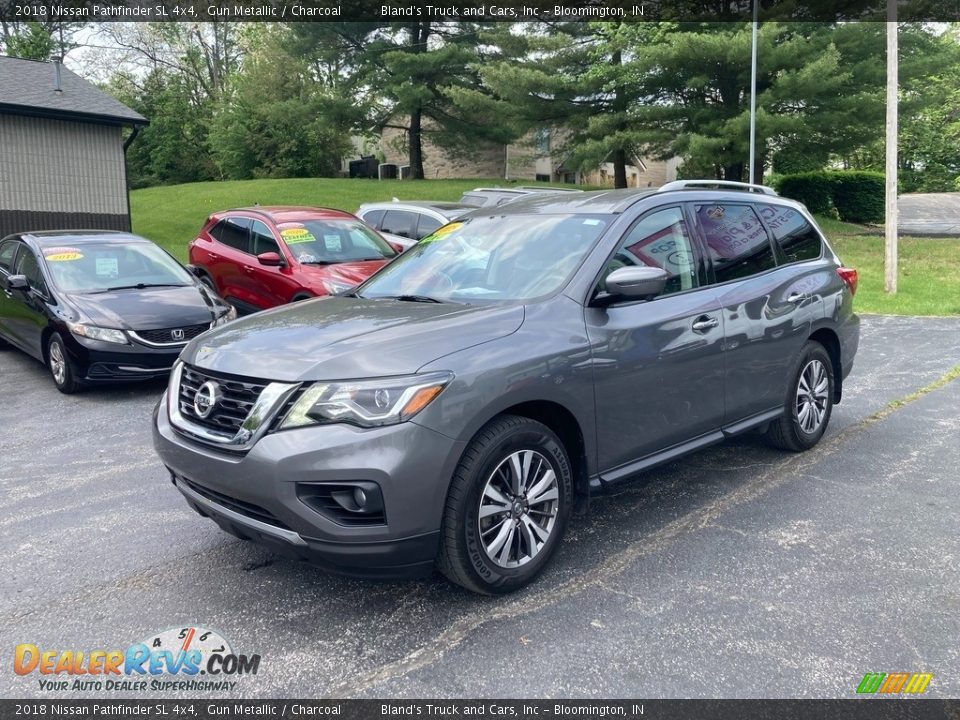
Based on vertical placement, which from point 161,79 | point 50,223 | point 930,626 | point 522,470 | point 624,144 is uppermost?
point 161,79

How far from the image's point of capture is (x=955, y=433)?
630 cm

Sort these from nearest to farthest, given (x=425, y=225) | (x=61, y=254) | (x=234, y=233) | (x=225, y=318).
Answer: (x=225, y=318), (x=61, y=254), (x=234, y=233), (x=425, y=225)

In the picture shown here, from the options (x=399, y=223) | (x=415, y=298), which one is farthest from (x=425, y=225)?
(x=415, y=298)

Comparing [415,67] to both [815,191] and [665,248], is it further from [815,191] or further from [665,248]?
[665,248]

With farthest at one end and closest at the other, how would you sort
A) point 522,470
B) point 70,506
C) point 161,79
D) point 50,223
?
point 161,79
point 50,223
point 70,506
point 522,470

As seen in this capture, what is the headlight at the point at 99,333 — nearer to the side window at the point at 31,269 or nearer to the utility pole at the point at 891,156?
the side window at the point at 31,269

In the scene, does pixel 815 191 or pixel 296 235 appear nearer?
pixel 296 235

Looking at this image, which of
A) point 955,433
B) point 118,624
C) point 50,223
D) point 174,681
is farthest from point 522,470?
point 50,223

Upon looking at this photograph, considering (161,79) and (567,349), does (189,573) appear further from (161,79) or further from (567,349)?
(161,79)

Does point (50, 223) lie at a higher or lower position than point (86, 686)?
higher

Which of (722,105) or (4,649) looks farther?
(722,105)

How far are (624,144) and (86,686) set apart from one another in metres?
22.9

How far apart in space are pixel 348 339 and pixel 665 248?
2.02m

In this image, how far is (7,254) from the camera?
9.57 meters
